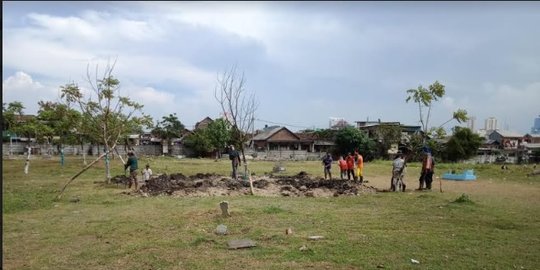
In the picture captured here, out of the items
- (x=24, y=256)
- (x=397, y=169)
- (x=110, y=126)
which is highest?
(x=110, y=126)

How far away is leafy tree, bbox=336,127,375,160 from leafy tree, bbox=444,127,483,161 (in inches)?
376

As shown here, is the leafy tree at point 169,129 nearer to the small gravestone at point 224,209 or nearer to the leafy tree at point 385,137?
the leafy tree at point 385,137

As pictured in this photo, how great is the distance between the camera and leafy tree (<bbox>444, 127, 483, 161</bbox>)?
180ft

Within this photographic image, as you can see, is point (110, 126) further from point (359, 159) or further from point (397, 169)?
point (397, 169)

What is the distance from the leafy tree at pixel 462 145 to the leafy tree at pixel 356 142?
31.4ft

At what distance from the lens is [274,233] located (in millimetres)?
10023

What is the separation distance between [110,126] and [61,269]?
71.8 feet

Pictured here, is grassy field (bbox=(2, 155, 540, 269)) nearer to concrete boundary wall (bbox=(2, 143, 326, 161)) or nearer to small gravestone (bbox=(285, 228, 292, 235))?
small gravestone (bbox=(285, 228, 292, 235))

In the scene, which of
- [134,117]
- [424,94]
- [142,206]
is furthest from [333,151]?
[142,206]

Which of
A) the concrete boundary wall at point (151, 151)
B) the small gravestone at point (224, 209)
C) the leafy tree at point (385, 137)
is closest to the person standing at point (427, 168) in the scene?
the small gravestone at point (224, 209)

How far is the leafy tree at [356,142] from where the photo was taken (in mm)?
57500

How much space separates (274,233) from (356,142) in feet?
161

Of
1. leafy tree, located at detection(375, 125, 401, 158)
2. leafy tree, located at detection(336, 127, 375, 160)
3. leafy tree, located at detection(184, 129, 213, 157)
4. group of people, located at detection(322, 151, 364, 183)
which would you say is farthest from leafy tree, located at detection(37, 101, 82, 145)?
leafy tree, located at detection(375, 125, 401, 158)

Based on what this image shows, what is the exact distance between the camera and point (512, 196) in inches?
711
